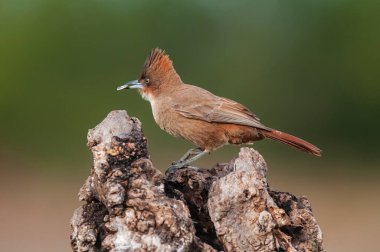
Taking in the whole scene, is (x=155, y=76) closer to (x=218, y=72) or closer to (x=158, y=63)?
(x=158, y=63)

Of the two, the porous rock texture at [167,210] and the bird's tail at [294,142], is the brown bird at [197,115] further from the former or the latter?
the porous rock texture at [167,210]

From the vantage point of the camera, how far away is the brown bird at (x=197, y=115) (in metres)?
7.03

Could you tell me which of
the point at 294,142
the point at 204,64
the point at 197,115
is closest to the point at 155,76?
the point at 197,115

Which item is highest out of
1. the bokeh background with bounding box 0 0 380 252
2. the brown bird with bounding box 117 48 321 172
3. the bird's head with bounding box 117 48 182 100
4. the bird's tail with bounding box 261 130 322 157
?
the bokeh background with bounding box 0 0 380 252

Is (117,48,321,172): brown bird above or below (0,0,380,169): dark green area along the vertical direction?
below

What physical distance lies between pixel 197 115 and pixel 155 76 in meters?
0.59

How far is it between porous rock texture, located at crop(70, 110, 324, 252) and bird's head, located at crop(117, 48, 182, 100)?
2.68 meters

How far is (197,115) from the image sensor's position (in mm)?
7168

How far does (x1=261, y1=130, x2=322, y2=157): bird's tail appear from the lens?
22.4 feet

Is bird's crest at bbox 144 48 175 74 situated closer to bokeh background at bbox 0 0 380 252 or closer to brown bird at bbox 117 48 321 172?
brown bird at bbox 117 48 321 172

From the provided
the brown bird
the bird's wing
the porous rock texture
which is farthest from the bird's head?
the porous rock texture

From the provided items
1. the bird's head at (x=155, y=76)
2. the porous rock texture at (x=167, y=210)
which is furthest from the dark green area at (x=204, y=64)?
the porous rock texture at (x=167, y=210)

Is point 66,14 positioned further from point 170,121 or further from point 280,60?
point 170,121

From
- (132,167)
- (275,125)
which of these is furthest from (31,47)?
(132,167)
